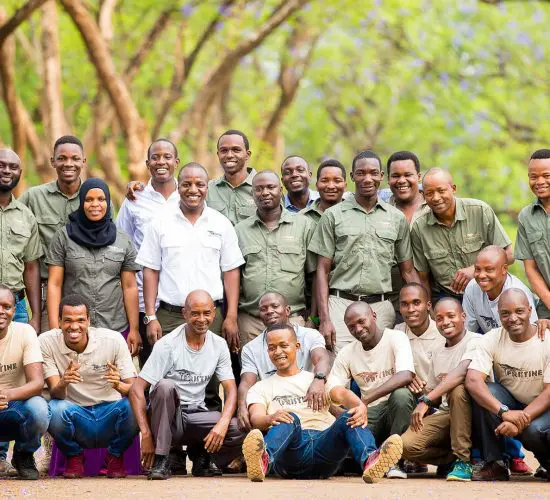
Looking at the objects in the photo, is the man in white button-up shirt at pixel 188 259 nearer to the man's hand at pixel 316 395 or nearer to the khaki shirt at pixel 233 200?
the khaki shirt at pixel 233 200

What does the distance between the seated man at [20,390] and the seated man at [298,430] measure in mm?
1641

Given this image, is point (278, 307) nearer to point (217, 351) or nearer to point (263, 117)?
point (217, 351)

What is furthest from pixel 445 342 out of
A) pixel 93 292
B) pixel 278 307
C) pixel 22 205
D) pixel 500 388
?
pixel 22 205

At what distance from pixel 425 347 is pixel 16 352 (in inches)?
128

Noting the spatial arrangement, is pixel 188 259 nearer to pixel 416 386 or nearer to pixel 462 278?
pixel 416 386

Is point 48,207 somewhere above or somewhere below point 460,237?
above

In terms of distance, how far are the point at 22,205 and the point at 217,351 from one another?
2.08m

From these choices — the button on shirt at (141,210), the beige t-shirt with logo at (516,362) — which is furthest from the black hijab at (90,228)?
the beige t-shirt with logo at (516,362)

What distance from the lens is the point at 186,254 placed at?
1009 centimetres

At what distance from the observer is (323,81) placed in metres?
30.3

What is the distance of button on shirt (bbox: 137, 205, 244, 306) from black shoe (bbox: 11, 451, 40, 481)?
5.64 ft

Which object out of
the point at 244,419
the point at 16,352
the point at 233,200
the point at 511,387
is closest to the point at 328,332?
the point at 244,419

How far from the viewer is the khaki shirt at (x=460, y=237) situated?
33.8ft

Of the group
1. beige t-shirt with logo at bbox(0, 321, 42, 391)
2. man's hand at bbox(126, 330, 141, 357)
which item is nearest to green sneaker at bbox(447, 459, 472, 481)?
man's hand at bbox(126, 330, 141, 357)
